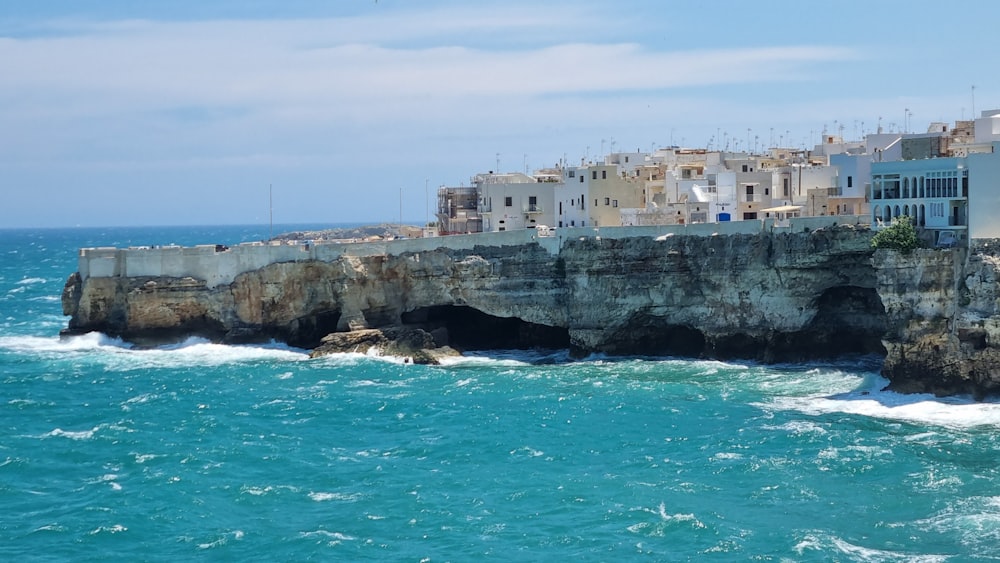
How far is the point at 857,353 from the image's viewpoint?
63344 millimetres

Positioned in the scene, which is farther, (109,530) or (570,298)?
(570,298)

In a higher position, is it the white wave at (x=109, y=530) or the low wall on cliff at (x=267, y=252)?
the low wall on cliff at (x=267, y=252)

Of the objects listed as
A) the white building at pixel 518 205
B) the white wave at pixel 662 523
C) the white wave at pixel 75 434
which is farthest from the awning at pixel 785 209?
the white wave at pixel 75 434

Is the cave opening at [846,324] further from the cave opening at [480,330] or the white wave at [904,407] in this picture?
the cave opening at [480,330]

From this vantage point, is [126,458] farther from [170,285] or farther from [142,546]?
[170,285]

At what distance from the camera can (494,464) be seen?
44.3 meters

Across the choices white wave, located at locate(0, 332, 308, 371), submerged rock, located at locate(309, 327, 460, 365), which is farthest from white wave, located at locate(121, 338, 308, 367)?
submerged rock, located at locate(309, 327, 460, 365)

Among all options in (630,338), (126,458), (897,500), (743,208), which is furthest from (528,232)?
(897,500)

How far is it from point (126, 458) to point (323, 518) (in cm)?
1126

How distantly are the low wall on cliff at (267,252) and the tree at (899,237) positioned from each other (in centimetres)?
1095

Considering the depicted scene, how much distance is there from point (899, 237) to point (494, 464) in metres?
22.3

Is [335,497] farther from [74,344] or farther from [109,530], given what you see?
[74,344]

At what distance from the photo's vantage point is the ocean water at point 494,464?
36250 mm

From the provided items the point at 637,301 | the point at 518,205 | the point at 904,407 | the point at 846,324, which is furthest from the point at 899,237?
the point at 518,205
